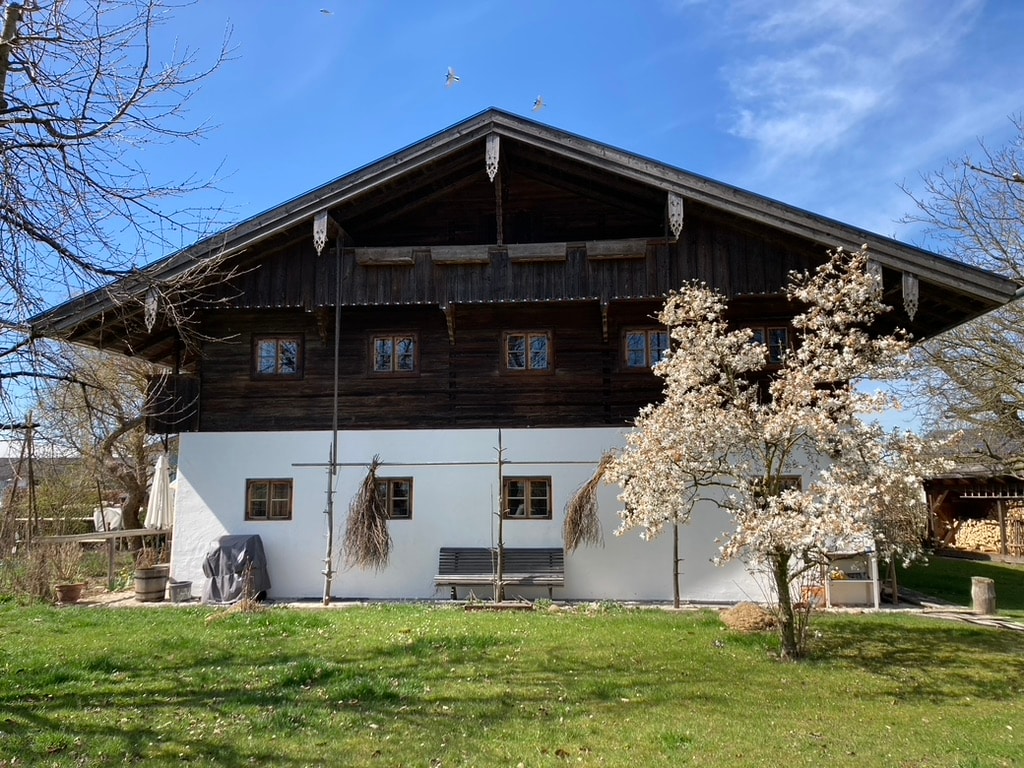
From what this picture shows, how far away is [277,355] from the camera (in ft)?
51.5

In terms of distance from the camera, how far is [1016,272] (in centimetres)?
1866

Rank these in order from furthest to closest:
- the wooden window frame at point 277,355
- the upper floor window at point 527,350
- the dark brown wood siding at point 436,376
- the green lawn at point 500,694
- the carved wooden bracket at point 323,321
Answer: the wooden window frame at point 277,355
the upper floor window at point 527,350
the dark brown wood siding at point 436,376
the carved wooden bracket at point 323,321
the green lawn at point 500,694

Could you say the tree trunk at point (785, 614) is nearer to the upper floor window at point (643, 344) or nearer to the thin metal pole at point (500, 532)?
the thin metal pole at point (500, 532)

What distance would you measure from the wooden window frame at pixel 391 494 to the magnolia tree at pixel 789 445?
17.5 feet

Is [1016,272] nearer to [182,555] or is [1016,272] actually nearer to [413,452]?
[413,452]

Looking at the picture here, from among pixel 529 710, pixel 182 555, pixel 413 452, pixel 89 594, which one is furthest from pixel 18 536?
pixel 529 710

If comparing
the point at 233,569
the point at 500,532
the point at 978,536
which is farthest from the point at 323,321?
the point at 978,536

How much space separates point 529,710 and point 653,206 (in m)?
11.2

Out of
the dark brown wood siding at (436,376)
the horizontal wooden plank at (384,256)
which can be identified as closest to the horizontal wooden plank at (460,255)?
the horizontal wooden plank at (384,256)

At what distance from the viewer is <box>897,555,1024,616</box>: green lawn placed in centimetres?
1540

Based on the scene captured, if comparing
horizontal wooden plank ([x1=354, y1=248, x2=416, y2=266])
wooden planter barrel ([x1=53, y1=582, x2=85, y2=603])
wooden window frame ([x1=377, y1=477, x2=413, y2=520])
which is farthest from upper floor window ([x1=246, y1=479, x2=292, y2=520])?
horizontal wooden plank ([x1=354, y1=248, x2=416, y2=266])

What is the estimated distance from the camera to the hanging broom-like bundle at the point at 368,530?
1403 cm

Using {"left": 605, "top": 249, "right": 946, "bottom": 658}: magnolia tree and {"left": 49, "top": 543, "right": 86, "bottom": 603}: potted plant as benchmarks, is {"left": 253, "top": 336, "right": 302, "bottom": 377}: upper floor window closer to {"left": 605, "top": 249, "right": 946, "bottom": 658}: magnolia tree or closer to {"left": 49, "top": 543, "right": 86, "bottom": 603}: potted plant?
{"left": 49, "top": 543, "right": 86, "bottom": 603}: potted plant

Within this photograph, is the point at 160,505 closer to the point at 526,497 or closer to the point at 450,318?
the point at 450,318
